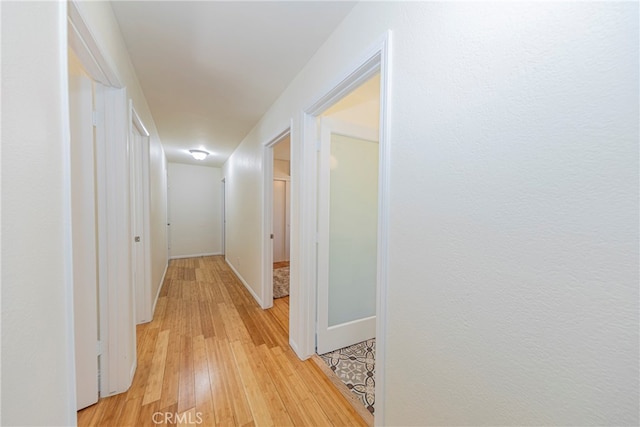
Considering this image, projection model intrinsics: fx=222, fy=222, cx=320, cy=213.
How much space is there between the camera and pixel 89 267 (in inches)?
52.9

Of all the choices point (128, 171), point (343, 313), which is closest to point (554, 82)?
point (343, 313)

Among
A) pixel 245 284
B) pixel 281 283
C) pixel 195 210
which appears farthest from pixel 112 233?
pixel 195 210

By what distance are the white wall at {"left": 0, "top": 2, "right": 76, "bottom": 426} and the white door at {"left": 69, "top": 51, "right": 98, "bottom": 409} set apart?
2.29ft

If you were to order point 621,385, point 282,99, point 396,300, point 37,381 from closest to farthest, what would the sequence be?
point 621,385, point 37,381, point 396,300, point 282,99

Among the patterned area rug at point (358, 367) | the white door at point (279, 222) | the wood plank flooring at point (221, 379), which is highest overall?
the white door at point (279, 222)

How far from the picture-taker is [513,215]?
62 centimetres

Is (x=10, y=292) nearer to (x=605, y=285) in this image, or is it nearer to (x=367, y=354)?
(x=605, y=285)

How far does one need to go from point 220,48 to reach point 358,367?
2.63m

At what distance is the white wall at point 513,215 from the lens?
476 millimetres

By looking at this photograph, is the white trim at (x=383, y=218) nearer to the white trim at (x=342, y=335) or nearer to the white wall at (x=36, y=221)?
the white trim at (x=342, y=335)

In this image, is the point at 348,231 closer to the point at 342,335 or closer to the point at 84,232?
the point at 342,335

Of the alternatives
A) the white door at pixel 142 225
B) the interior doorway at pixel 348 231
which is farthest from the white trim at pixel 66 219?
the white door at pixel 142 225

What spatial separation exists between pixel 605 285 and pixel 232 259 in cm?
473

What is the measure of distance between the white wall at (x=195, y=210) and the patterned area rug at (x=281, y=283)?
230cm
